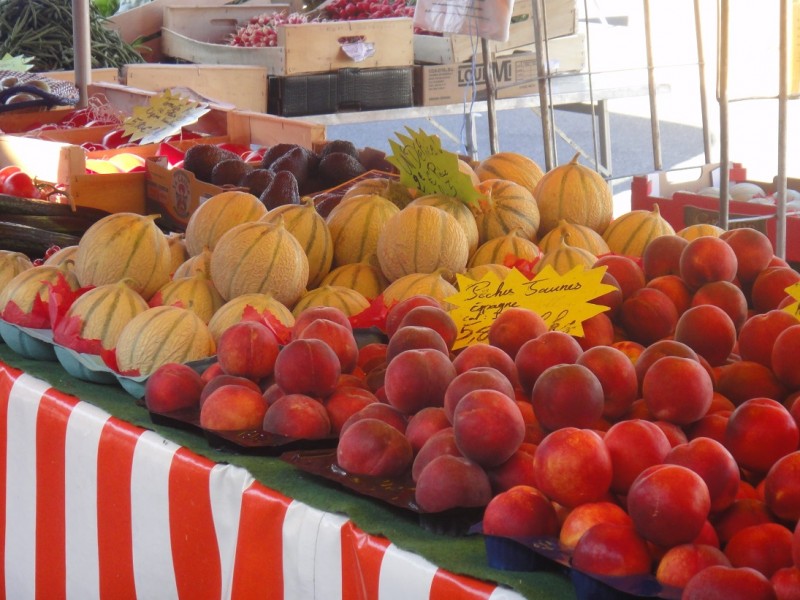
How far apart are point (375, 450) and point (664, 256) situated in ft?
2.26

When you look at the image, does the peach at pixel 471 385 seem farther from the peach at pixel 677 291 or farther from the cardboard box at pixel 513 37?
the cardboard box at pixel 513 37

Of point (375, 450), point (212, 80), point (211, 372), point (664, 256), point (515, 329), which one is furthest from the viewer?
point (212, 80)

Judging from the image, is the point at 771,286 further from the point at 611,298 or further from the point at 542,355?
the point at 542,355

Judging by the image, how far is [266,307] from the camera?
1.70 metres

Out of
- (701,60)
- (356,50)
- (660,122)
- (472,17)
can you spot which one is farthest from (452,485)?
(660,122)

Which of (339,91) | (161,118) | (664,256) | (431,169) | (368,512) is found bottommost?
(368,512)

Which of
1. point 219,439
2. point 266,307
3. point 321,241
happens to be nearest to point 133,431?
point 219,439

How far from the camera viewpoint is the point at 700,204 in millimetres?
3443

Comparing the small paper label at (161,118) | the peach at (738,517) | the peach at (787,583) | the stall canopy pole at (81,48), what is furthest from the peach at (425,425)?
the stall canopy pole at (81,48)

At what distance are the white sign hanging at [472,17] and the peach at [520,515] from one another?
2.20 metres

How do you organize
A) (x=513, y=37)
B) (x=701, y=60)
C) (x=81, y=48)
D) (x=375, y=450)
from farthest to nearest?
(x=513, y=37) → (x=81, y=48) → (x=701, y=60) → (x=375, y=450)

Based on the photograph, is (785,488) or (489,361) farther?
(489,361)

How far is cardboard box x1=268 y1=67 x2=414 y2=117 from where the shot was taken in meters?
4.69

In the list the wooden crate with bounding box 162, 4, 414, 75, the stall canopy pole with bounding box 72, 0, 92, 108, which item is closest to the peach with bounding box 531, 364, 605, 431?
the stall canopy pole with bounding box 72, 0, 92, 108
